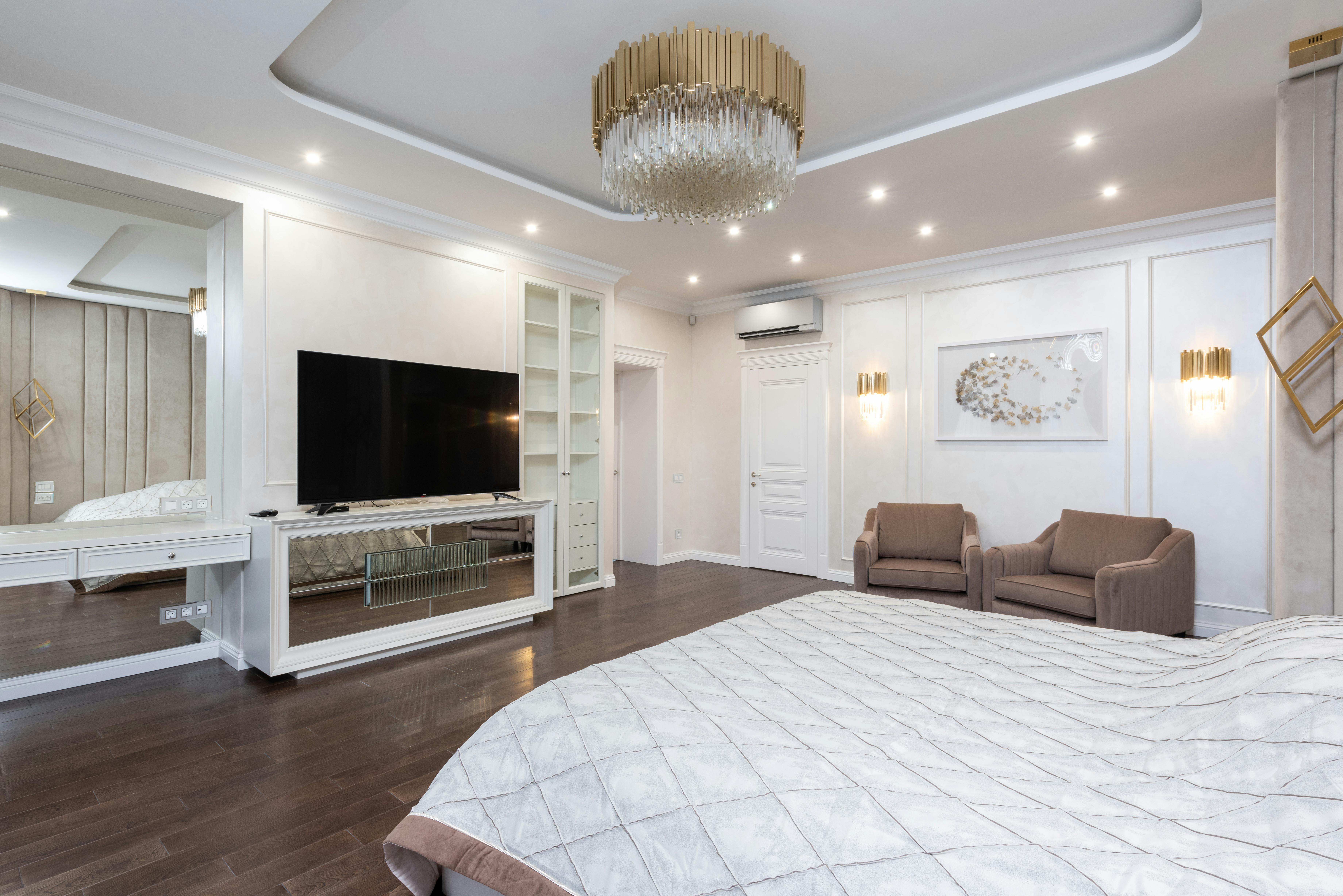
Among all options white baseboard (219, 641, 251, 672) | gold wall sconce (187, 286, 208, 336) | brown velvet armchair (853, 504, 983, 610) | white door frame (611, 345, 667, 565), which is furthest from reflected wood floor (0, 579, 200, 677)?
brown velvet armchair (853, 504, 983, 610)

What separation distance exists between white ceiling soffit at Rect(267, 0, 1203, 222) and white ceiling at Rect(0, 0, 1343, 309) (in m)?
0.01

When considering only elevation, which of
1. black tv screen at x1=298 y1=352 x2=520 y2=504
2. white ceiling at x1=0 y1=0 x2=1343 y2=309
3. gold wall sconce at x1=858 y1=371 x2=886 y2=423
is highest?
white ceiling at x1=0 y1=0 x2=1343 y2=309

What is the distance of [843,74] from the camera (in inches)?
115

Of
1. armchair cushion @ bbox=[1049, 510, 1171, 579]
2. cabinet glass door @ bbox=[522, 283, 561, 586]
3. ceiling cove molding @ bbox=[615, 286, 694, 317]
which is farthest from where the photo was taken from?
ceiling cove molding @ bbox=[615, 286, 694, 317]

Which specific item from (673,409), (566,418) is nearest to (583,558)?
(566,418)

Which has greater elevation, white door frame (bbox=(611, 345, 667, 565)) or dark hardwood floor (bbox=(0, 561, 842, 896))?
white door frame (bbox=(611, 345, 667, 565))

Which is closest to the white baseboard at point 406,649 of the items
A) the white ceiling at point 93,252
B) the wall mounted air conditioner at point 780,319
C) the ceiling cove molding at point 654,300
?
the white ceiling at point 93,252

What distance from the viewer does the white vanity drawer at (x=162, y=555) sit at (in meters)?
2.96

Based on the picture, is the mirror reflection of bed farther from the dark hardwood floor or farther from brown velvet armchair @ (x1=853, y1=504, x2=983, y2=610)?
brown velvet armchair @ (x1=853, y1=504, x2=983, y2=610)

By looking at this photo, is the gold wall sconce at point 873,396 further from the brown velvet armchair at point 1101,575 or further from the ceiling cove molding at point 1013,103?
the ceiling cove molding at point 1013,103

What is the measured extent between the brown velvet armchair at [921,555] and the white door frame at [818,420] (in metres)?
0.69

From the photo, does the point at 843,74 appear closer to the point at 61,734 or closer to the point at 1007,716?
the point at 1007,716

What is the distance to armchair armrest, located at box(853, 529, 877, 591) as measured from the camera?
4.61 metres

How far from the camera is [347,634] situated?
11.6 feet
